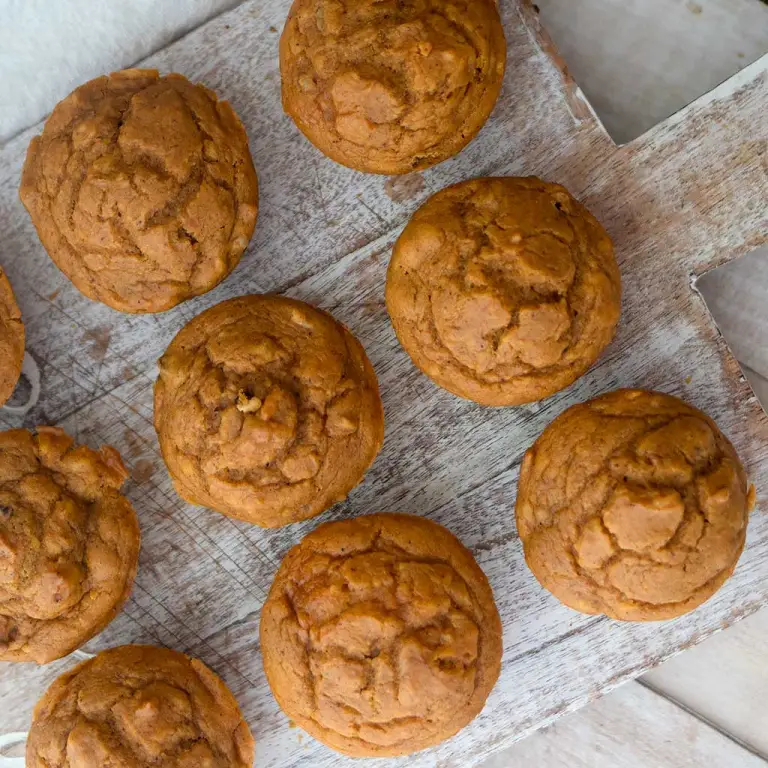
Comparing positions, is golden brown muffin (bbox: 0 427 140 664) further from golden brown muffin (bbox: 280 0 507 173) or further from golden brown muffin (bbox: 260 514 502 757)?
golden brown muffin (bbox: 280 0 507 173)

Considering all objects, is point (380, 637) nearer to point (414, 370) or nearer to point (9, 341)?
point (414, 370)

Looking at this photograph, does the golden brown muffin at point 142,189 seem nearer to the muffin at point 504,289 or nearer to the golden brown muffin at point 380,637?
the muffin at point 504,289

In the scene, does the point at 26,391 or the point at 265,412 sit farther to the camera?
the point at 26,391

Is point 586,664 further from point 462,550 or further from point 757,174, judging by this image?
point 757,174

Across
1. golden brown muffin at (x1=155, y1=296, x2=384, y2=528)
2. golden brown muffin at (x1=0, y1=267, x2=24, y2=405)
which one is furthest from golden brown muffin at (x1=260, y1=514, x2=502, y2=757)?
golden brown muffin at (x1=0, y1=267, x2=24, y2=405)

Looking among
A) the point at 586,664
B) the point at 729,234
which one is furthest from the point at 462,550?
the point at 729,234

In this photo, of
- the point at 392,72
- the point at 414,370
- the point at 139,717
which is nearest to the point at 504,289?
the point at 414,370
